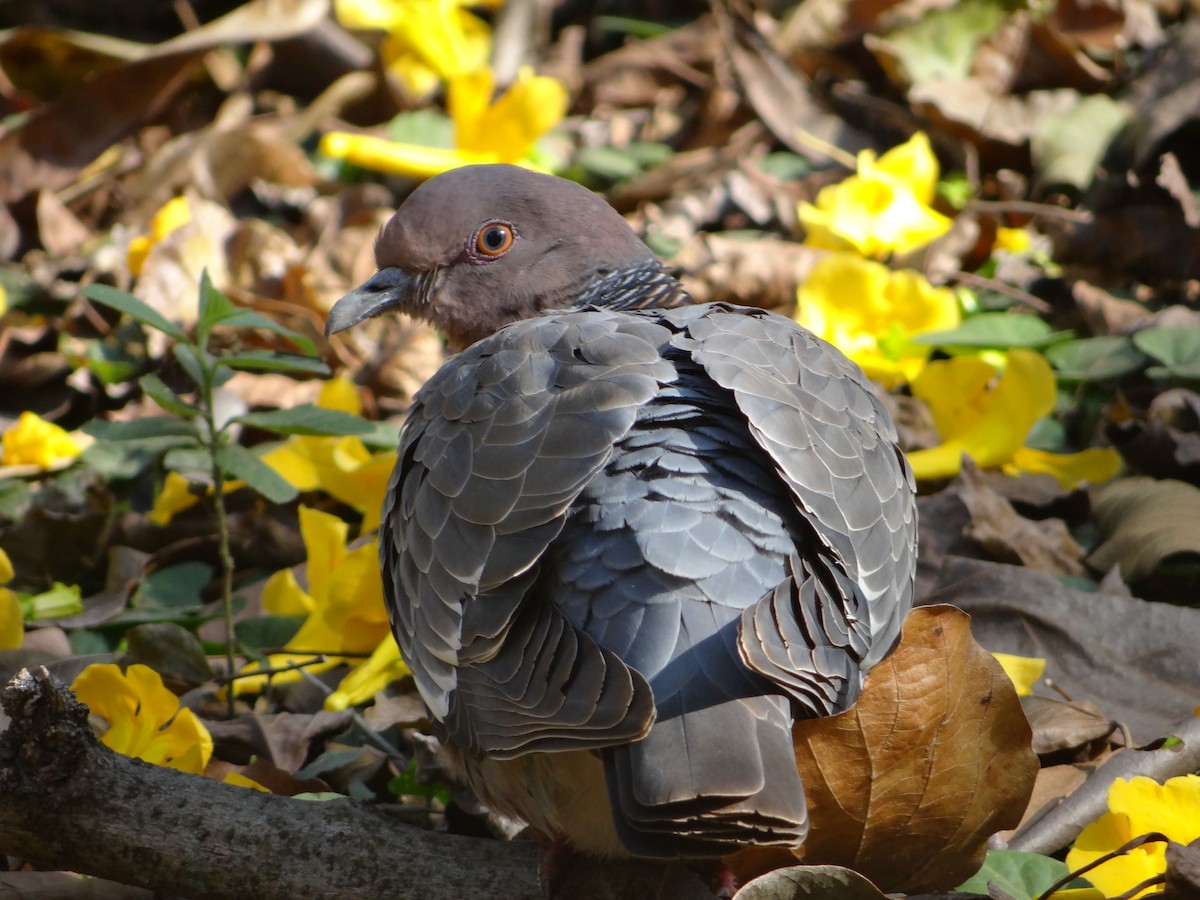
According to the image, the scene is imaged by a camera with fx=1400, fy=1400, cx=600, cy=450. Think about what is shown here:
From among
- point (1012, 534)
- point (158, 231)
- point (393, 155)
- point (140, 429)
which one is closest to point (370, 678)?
point (140, 429)

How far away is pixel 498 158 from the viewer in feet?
18.7

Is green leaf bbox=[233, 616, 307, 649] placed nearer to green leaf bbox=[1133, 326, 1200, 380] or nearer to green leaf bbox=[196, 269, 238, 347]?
green leaf bbox=[196, 269, 238, 347]

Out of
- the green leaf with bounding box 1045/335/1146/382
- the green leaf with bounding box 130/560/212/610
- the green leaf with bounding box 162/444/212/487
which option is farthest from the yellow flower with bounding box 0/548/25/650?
the green leaf with bounding box 1045/335/1146/382

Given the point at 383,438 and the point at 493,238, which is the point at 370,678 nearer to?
the point at 383,438

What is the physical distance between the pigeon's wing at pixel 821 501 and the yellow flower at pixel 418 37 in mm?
3970

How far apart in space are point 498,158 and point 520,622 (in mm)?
3538

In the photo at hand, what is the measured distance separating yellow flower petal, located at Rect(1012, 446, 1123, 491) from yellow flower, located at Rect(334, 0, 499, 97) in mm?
3442

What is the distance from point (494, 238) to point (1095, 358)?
2018mm

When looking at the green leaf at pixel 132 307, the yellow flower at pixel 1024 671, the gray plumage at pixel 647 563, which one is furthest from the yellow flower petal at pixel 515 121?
the yellow flower at pixel 1024 671

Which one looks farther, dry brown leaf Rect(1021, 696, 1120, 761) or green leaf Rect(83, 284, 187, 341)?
green leaf Rect(83, 284, 187, 341)

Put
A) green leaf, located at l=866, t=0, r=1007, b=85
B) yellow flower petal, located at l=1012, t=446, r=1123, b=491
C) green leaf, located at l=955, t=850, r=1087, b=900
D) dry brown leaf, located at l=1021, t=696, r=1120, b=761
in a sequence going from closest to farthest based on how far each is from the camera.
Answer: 1. green leaf, located at l=955, t=850, r=1087, b=900
2. dry brown leaf, located at l=1021, t=696, r=1120, b=761
3. yellow flower petal, located at l=1012, t=446, r=1123, b=491
4. green leaf, located at l=866, t=0, r=1007, b=85

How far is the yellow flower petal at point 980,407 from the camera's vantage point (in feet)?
13.3

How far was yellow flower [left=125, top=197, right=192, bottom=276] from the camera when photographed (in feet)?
17.8

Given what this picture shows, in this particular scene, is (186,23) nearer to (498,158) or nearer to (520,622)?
(498,158)
